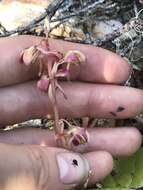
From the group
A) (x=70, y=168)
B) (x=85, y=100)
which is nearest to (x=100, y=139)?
(x=85, y=100)

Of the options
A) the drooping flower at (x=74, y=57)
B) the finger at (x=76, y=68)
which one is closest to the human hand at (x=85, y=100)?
the finger at (x=76, y=68)

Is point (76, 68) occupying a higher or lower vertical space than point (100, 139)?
higher

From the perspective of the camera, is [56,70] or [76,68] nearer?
[56,70]

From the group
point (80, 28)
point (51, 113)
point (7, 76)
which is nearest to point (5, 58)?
point (7, 76)

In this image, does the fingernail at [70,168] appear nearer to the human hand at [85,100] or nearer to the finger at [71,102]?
the human hand at [85,100]

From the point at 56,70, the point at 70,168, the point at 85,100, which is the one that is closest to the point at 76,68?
the point at 85,100

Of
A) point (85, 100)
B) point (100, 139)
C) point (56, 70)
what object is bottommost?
point (100, 139)

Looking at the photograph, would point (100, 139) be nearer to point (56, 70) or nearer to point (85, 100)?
point (85, 100)
